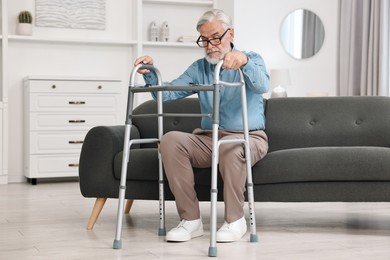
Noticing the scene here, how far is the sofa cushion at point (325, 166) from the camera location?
3.20m

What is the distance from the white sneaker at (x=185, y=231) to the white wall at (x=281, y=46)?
3.75 m

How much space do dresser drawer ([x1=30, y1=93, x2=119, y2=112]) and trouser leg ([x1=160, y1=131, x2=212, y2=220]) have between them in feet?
9.67

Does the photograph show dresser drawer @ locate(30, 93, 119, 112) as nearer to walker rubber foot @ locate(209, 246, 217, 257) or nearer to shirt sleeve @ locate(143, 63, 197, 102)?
shirt sleeve @ locate(143, 63, 197, 102)

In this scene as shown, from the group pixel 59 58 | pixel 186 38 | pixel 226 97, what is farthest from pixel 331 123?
pixel 59 58

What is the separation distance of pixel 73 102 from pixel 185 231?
310 centimetres

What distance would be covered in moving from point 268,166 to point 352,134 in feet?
2.39

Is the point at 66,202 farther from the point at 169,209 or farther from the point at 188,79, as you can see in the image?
the point at 188,79

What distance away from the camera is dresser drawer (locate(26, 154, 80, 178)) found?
19.3ft

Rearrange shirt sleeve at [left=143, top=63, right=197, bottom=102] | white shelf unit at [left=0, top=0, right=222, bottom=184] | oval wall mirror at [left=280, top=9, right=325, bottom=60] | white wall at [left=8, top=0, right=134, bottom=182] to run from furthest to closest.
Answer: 1. oval wall mirror at [left=280, top=9, right=325, bottom=60]
2. white wall at [left=8, top=0, right=134, bottom=182]
3. white shelf unit at [left=0, top=0, right=222, bottom=184]
4. shirt sleeve at [left=143, top=63, right=197, bottom=102]

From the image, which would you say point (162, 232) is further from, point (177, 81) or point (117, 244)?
point (177, 81)

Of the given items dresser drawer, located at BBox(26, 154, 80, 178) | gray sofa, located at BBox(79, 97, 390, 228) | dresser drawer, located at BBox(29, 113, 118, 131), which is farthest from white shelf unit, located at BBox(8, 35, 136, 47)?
gray sofa, located at BBox(79, 97, 390, 228)

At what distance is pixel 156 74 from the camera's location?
3.26 m

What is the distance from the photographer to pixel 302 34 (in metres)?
6.94

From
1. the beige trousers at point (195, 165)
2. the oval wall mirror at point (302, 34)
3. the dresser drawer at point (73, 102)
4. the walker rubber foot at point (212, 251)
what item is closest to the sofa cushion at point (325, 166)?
the beige trousers at point (195, 165)
